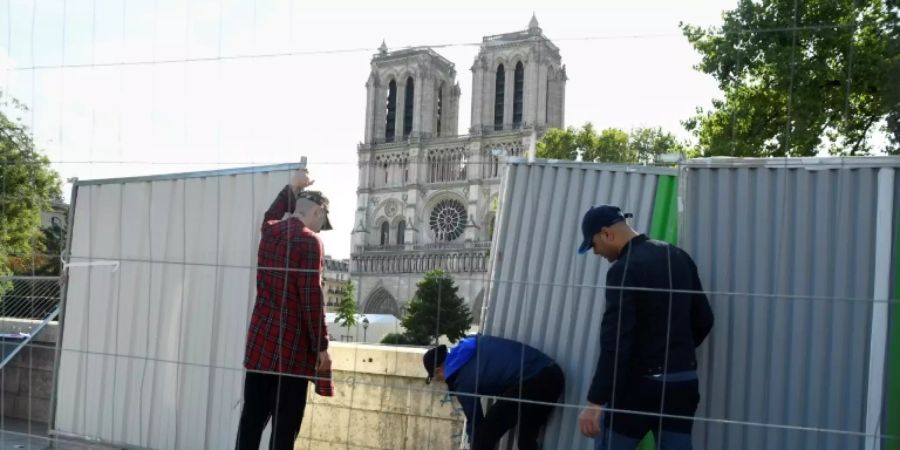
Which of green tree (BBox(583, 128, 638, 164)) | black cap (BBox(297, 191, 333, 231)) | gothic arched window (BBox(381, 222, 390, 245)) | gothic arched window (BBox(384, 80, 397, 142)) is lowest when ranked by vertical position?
black cap (BBox(297, 191, 333, 231))

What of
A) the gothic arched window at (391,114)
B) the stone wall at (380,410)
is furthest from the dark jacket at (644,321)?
the gothic arched window at (391,114)

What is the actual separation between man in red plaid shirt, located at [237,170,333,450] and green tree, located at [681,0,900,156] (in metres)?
7.52

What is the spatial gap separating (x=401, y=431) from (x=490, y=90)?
62.2 meters

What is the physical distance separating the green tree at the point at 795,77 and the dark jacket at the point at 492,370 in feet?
23.6

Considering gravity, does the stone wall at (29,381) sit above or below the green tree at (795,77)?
below

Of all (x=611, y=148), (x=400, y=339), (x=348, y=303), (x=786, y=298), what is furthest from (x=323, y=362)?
(x=611, y=148)

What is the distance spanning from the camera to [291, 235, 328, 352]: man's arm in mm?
3863

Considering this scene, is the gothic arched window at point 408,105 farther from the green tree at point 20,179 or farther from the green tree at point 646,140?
the green tree at point 20,179

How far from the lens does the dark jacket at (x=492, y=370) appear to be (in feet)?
12.7

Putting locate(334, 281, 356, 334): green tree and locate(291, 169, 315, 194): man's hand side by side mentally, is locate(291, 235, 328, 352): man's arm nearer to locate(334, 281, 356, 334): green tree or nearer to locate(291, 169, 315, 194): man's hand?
locate(291, 169, 315, 194): man's hand

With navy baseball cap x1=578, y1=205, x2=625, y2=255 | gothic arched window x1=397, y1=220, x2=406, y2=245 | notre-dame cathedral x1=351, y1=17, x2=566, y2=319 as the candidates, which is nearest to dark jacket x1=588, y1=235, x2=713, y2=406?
navy baseball cap x1=578, y1=205, x2=625, y2=255

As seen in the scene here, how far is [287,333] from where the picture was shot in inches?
153

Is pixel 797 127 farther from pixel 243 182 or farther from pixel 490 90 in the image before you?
pixel 490 90

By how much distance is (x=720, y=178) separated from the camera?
154 inches
